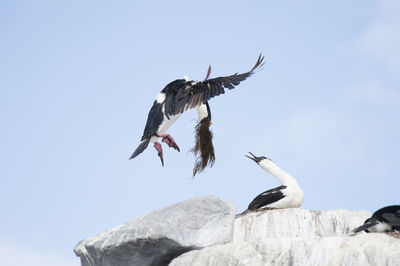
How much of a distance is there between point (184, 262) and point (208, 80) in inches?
121

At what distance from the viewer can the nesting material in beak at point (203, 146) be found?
9680 millimetres

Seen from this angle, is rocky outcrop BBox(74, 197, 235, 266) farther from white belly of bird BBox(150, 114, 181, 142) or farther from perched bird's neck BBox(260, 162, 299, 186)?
perched bird's neck BBox(260, 162, 299, 186)

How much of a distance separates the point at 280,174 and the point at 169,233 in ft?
13.4

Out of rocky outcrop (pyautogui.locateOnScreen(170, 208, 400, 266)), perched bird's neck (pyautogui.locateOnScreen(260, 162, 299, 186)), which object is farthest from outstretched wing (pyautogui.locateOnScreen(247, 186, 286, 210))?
rocky outcrop (pyautogui.locateOnScreen(170, 208, 400, 266))

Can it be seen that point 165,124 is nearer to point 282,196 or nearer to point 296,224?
point 296,224

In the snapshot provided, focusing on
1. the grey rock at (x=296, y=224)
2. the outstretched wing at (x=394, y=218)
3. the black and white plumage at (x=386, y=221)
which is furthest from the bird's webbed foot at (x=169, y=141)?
the outstretched wing at (x=394, y=218)

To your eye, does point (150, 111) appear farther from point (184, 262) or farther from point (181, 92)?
point (184, 262)

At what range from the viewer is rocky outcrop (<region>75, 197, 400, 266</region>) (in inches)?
259

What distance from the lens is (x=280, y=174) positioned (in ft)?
38.7

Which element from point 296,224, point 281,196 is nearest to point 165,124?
point 296,224

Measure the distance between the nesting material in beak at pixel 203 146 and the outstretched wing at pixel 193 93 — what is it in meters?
0.48

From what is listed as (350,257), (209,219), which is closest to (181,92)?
(209,219)

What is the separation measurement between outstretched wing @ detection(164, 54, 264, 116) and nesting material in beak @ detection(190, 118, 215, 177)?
0.48m

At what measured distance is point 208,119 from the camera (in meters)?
9.79
